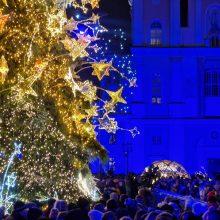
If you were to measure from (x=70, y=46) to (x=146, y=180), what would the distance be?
14.3m

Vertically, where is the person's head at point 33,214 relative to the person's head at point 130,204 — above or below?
below

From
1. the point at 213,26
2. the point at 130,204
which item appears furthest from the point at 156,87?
the point at 130,204

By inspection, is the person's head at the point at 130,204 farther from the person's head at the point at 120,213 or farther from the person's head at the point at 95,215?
the person's head at the point at 95,215

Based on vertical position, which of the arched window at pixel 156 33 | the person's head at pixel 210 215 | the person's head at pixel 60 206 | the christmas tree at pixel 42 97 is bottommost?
the person's head at pixel 210 215

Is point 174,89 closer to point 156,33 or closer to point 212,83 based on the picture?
point 212,83

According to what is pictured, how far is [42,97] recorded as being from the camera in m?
13.5

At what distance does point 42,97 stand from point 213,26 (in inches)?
1254

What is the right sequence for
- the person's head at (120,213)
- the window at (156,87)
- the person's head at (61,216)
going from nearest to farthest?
the person's head at (61,216) → the person's head at (120,213) → the window at (156,87)

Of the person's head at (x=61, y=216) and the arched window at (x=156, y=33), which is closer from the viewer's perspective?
the person's head at (x=61, y=216)

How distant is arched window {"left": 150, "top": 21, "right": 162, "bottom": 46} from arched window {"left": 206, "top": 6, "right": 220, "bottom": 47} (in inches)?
128

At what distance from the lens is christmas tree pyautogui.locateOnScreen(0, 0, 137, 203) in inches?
507

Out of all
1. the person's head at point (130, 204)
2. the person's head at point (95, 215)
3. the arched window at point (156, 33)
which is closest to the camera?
the person's head at point (95, 215)

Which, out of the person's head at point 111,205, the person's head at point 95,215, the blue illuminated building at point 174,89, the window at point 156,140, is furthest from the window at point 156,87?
the person's head at point 95,215

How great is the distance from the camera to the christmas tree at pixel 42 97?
507 inches
